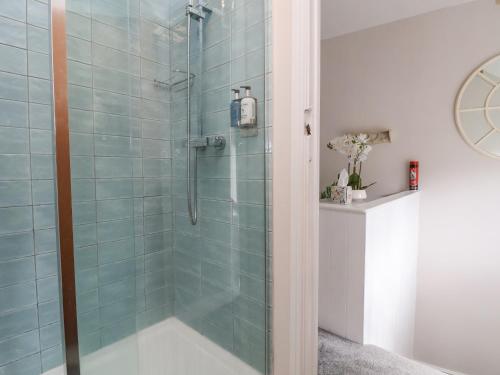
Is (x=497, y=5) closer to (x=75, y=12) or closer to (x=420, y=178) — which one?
(x=420, y=178)

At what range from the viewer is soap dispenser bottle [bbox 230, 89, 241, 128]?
3.53 feet

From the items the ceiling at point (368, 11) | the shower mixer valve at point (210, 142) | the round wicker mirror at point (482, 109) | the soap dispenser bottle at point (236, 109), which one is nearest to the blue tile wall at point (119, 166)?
the shower mixer valve at point (210, 142)

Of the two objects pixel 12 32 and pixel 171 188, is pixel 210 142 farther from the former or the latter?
pixel 12 32

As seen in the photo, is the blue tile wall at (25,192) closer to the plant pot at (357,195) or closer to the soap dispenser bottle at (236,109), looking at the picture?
the soap dispenser bottle at (236,109)

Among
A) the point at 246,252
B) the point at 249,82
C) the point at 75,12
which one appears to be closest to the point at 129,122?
the point at 75,12

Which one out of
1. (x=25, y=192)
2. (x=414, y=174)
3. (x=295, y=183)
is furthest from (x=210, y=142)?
(x=414, y=174)

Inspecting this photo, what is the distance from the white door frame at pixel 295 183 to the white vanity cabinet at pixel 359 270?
39 centimetres

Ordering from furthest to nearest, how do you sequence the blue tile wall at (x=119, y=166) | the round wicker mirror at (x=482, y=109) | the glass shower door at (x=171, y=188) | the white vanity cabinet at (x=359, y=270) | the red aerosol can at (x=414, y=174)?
1. the red aerosol can at (x=414, y=174)
2. the round wicker mirror at (x=482, y=109)
3. the white vanity cabinet at (x=359, y=270)
4. the glass shower door at (x=171, y=188)
5. the blue tile wall at (x=119, y=166)

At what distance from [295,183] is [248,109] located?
0.33m

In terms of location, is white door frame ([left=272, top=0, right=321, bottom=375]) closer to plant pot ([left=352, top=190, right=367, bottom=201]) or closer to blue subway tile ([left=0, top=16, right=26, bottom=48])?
plant pot ([left=352, top=190, right=367, bottom=201])

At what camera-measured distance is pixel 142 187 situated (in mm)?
1287

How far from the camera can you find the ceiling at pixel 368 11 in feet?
6.59

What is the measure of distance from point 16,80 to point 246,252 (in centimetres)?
108

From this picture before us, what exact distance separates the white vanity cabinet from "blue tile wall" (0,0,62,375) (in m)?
1.22
